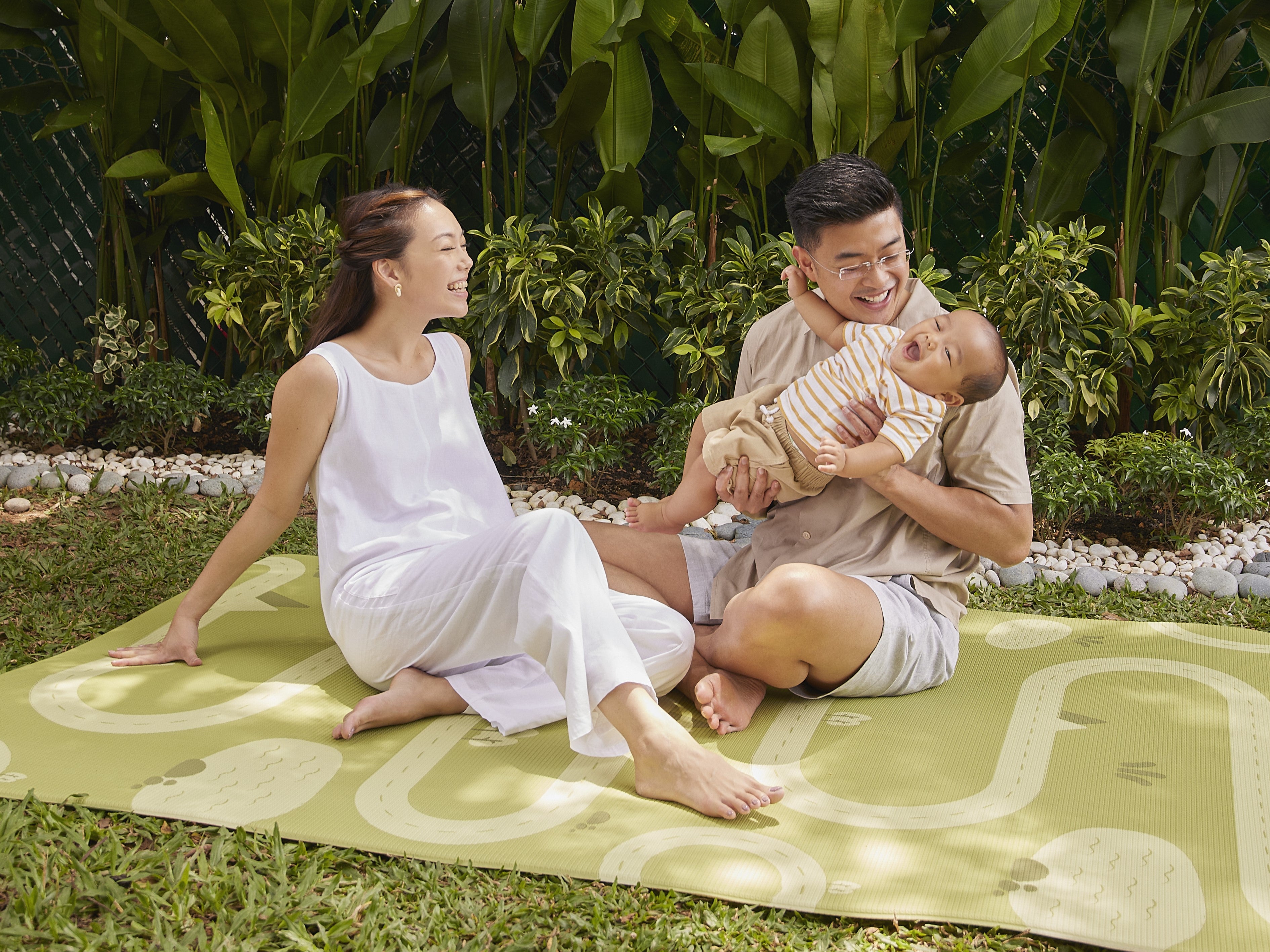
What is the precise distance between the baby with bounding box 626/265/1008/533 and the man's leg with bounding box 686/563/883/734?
22cm

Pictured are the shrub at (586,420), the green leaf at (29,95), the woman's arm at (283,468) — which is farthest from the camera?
the green leaf at (29,95)

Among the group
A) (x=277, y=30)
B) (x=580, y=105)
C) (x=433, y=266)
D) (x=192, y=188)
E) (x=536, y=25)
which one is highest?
(x=277, y=30)

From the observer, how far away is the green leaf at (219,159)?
379 cm

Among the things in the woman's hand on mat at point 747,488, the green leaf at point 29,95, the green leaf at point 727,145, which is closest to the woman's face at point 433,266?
the woman's hand on mat at point 747,488

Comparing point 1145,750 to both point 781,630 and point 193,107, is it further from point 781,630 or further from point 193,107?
point 193,107

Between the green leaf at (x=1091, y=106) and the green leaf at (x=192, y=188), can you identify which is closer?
the green leaf at (x=1091, y=106)

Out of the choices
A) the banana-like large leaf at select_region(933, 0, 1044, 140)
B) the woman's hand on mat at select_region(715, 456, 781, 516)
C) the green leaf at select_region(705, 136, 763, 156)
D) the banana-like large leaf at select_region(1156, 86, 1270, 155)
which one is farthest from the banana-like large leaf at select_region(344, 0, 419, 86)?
the banana-like large leaf at select_region(1156, 86, 1270, 155)

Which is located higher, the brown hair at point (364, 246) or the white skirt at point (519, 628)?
the brown hair at point (364, 246)

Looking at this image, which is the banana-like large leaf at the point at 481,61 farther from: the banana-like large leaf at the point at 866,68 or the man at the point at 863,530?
the man at the point at 863,530

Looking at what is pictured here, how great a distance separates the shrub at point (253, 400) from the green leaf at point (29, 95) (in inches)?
60.8

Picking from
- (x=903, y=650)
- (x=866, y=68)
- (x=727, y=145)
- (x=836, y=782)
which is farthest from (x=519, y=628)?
(x=866, y=68)

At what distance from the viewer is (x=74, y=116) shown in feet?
13.6

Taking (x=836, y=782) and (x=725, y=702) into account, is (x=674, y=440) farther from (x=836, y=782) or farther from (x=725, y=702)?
(x=836, y=782)

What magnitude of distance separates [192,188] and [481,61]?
1344mm
